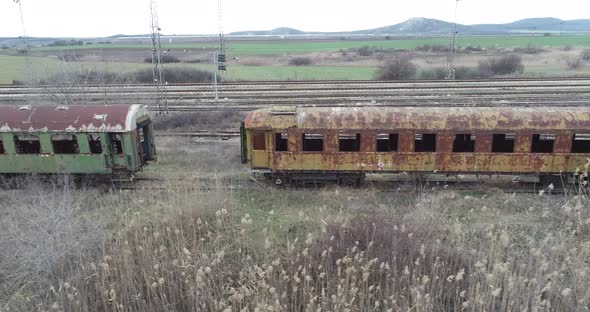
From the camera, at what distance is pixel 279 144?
48.5 feet

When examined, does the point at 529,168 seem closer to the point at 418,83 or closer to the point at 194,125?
the point at 194,125

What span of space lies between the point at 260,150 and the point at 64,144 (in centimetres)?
734

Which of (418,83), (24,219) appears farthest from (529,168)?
(418,83)

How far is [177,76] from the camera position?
140 feet

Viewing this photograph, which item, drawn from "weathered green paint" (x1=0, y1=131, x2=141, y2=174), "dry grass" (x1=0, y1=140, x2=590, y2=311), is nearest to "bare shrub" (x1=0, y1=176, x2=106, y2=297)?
"dry grass" (x1=0, y1=140, x2=590, y2=311)

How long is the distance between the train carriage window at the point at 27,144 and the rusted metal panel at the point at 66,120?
0.32 meters

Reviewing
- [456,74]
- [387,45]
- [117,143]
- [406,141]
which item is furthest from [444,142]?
[387,45]

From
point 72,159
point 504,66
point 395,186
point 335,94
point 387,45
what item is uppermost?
point 387,45

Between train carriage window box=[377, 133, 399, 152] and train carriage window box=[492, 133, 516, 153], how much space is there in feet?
11.2

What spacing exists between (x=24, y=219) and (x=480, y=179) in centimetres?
1520

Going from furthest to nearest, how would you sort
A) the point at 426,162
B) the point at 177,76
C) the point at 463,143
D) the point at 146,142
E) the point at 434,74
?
1. the point at 177,76
2. the point at 434,74
3. the point at 146,142
4. the point at 463,143
5. the point at 426,162

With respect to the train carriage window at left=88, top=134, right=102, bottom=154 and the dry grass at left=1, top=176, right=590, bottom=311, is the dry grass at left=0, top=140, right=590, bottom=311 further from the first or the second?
the train carriage window at left=88, top=134, right=102, bottom=154

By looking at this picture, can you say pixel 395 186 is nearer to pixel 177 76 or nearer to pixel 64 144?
pixel 64 144

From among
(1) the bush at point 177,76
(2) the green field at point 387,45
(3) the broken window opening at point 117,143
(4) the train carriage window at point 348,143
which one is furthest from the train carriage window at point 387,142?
(2) the green field at point 387,45
